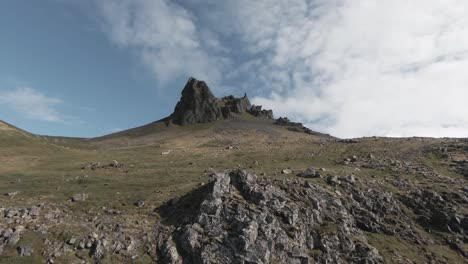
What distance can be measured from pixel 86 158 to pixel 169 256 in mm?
55420

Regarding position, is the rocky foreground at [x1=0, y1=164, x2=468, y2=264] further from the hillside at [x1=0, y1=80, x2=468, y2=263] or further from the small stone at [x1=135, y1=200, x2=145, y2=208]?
the small stone at [x1=135, y1=200, x2=145, y2=208]

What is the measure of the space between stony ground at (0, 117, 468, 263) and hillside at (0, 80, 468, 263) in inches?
5.6

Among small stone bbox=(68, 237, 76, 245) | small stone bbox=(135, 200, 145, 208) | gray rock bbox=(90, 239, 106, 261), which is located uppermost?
small stone bbox=(135, 200, 145, 208)

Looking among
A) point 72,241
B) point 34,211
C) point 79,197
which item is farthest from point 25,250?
point 79,197

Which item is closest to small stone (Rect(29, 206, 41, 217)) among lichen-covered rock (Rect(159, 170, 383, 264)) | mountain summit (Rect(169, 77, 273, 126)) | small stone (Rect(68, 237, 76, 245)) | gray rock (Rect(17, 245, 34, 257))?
gray rock (Rect(17, 245, 34, 257))

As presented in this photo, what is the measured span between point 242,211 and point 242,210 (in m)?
0.15

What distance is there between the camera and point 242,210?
42406 millimetres

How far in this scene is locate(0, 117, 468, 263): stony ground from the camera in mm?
37688

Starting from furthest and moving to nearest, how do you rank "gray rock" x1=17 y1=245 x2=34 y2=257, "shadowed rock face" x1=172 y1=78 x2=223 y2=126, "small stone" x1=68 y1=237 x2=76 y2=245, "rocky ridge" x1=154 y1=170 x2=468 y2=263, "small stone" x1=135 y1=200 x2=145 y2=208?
"shadowed rock face" x1=172 y1=78 x2=223 y2=126
"small stone" x1=135 y1=200 x2=145 y2=208
"rocky ridge" x1=154 y1=170 x2=468 y2=263
"small stone" x1=68 y1=237 x2=76 y2=245
"gray rock" x1=17 y1=245 x2=34 y2=257

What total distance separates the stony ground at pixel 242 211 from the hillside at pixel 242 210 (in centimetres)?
14

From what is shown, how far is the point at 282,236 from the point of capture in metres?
40.7

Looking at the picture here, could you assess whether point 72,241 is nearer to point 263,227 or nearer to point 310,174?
point 263,227

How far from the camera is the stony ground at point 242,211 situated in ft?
124

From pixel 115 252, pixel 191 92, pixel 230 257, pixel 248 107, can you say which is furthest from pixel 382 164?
pixel 248 107
